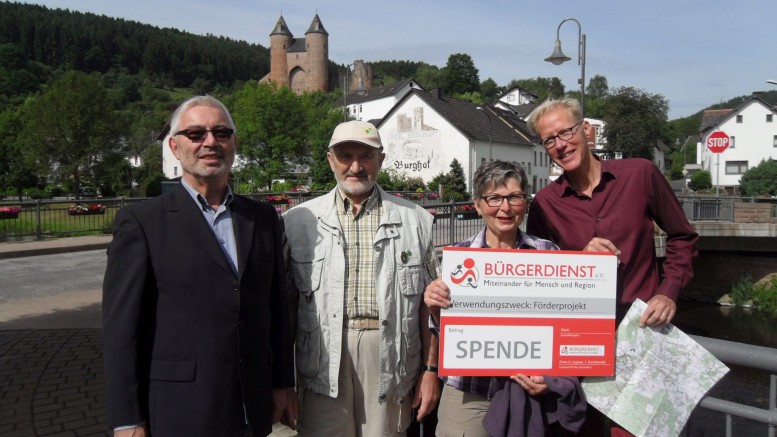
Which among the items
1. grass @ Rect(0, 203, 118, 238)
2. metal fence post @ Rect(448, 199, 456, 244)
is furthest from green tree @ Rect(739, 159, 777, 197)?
grass @ Rect(0, 203, 118, 238)

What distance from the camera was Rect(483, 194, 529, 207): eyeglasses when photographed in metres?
2.85

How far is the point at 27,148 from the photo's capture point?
47.6 metres

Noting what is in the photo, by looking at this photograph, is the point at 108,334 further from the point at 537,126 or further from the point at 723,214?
the point at 723,214

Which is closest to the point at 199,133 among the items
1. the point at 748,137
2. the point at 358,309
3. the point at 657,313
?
the point at 358,309

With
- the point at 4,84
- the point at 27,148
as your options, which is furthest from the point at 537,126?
the point at 4,84

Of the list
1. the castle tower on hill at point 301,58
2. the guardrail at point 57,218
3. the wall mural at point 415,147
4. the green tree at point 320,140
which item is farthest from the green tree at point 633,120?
the castle tower on hill at point 301,58

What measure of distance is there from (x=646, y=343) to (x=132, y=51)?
190 meters

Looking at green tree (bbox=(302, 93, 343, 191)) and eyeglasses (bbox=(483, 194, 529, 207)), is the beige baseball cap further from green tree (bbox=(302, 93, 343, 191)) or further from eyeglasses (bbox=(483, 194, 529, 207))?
green tree (bbox=(302, 93, 343, 191))

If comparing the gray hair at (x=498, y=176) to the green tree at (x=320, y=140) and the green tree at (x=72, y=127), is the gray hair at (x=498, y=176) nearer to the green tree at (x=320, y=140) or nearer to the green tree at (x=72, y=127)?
the green tree at (x=320, y=140)

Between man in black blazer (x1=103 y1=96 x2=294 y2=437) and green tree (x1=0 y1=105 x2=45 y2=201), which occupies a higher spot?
green tree (x1=0 y1=105 x2=45 y2=201)

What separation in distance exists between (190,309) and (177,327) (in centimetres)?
9

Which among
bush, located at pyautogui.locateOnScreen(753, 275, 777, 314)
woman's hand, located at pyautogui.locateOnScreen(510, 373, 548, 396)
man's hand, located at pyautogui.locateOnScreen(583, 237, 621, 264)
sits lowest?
bush, located at pyautogui.locateOnScreen(753, 275, 777, 314)

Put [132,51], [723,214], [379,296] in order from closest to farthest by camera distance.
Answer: [379,296] < [723,214] < [132,51]

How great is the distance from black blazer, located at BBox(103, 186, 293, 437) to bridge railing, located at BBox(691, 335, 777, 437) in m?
2.20
